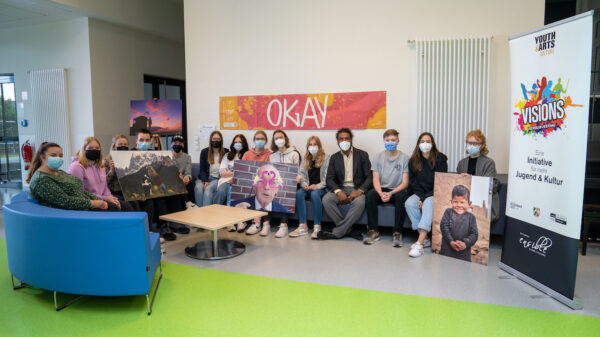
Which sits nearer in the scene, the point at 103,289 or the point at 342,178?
the point at 103,289

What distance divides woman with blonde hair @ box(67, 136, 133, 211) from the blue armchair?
1.25m

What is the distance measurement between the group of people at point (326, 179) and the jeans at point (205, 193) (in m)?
0.01

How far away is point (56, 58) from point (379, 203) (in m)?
6.80

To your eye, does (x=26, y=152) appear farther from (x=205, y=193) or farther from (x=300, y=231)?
(x=300, y=231)

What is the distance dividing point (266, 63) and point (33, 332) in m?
4.68

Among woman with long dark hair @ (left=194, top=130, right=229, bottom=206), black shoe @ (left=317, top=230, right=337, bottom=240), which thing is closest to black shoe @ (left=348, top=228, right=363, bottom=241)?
black shoe @ (left=317, top=230, right=337, bottom=240)

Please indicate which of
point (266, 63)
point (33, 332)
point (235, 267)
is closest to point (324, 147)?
point (266, 63)

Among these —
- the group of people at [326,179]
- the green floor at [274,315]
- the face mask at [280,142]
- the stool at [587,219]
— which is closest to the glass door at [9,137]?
the group of people at [326,179]

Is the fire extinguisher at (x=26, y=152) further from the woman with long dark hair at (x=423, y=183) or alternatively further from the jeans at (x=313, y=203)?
the woman with long dark hair at (x=423, y=183)

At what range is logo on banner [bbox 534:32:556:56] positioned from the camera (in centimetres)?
325

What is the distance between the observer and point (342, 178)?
527 centimetres

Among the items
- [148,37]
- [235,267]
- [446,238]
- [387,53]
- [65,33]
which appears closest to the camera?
[235,267]

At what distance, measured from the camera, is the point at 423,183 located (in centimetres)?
478

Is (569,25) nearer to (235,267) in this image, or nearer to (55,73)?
(235,267)
